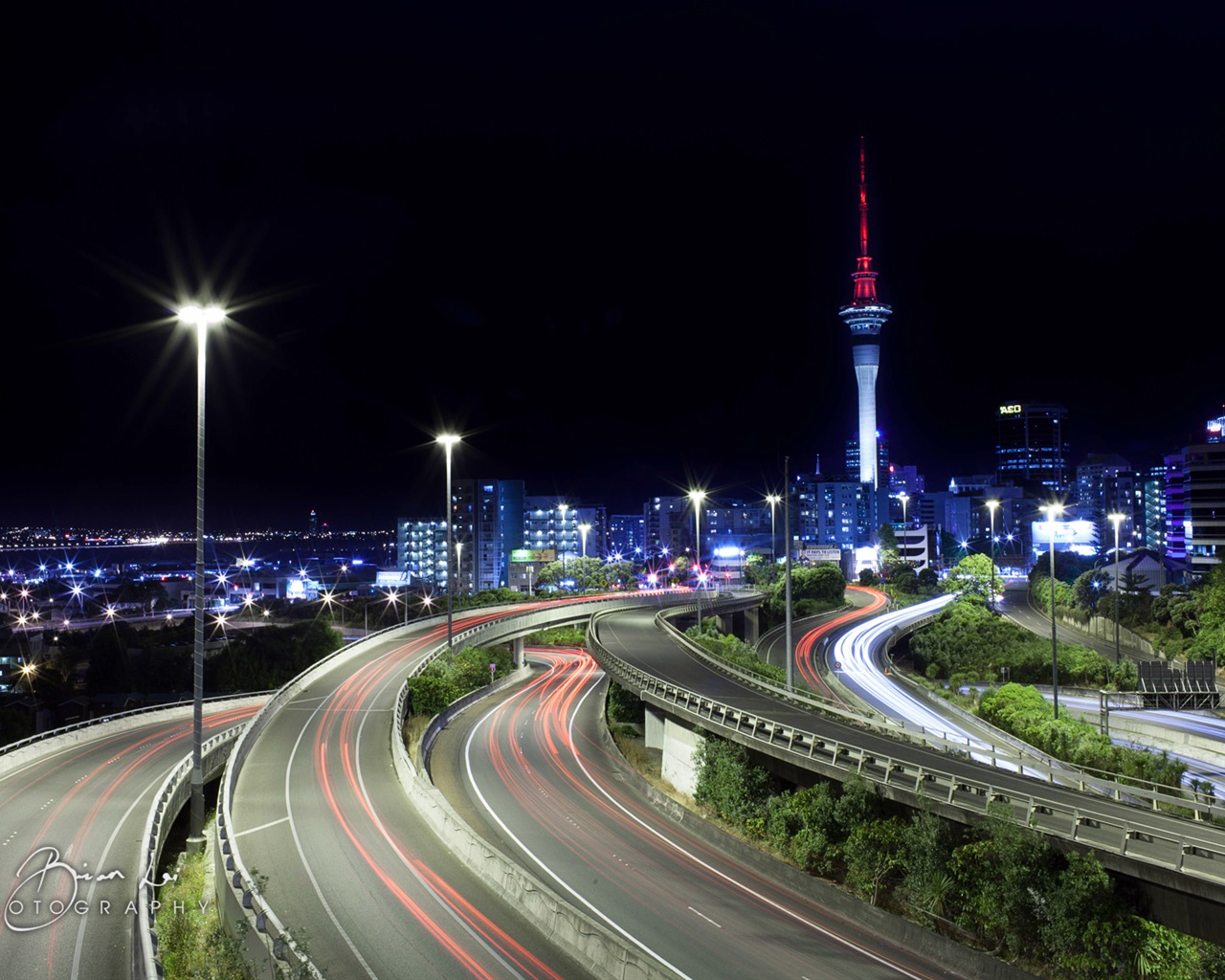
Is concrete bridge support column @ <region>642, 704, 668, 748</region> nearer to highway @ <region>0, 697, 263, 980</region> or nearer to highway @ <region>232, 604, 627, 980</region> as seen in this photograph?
highway @ <region>232, 604, 627, 980</region>

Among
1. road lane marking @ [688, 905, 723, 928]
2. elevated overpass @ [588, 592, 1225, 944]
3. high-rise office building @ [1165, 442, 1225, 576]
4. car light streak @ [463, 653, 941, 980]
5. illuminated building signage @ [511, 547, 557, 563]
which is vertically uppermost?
high-rise office building @ [1165, 442, 1225, 576]

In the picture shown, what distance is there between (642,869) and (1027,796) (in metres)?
9.13

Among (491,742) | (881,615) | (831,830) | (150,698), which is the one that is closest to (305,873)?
(831,830)

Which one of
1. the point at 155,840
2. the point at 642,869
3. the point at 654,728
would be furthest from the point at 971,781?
the point at 155,840

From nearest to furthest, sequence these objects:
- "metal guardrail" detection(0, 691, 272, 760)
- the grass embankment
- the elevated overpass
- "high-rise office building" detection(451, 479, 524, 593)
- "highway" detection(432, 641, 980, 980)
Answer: the grass embankment, the elevated overpass, "highway" detection(432, 641, 980, 980), "metal guardrail" detection(0, 691, 272, 760), "high-rise office building" detection(451, 479, 524, 593)

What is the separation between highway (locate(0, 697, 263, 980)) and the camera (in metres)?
16.2

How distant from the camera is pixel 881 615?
77.9 meters

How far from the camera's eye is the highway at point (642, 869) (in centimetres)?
1711

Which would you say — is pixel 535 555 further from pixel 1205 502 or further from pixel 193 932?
pixel 193 932

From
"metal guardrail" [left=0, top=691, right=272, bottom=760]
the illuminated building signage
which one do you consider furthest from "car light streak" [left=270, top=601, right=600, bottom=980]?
the illuminated building signage

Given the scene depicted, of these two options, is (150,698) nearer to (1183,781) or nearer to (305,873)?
(305,873)

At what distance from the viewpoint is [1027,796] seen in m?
18.0

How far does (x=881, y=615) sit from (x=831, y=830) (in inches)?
2314

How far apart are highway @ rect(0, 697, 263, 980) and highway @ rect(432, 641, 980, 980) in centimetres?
901
